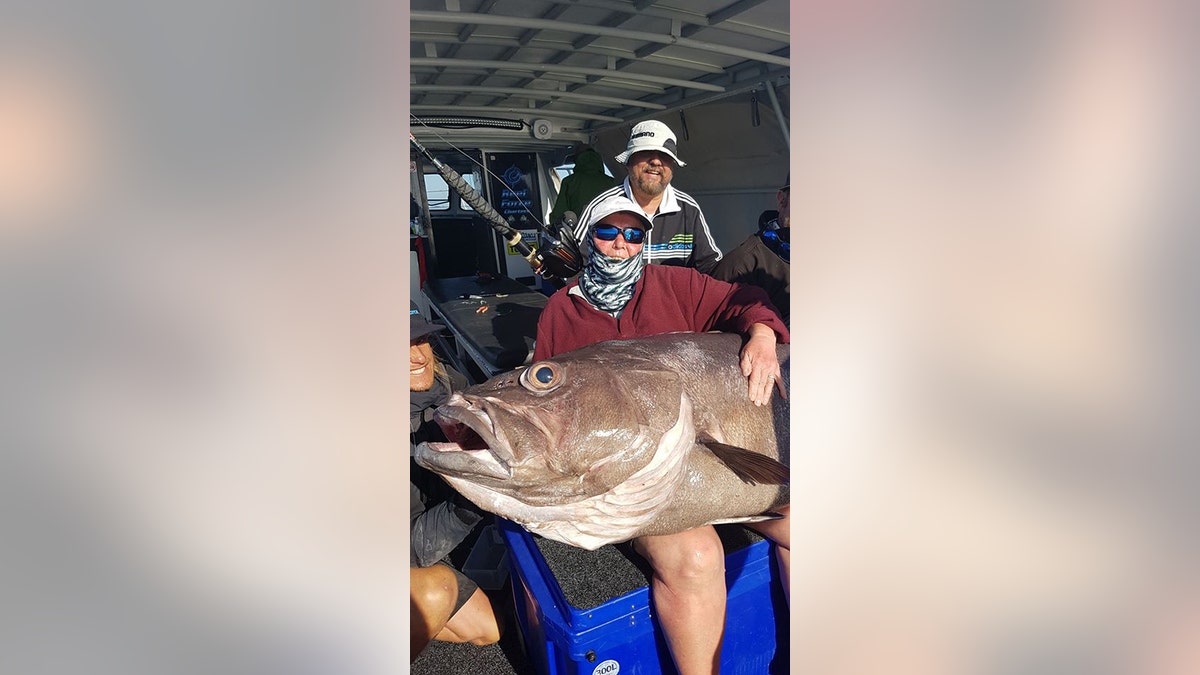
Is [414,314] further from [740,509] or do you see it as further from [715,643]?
[715,643]

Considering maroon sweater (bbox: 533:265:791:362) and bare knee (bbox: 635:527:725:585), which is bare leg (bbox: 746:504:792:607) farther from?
maroon sweater (bbox: 533:265:791:362)

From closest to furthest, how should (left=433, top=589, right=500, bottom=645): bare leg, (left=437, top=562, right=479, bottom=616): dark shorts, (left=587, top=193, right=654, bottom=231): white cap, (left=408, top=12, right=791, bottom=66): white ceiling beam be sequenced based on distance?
(left=408, top=12, right=791, bottom=66): white ceiling beam < (left=587, top=193, right=654, bottom=231): white cap < (left=437, top=562, right=479, bottom=616): dark shorts < (left=433, top=589, right=500, bottom=645): bare leg

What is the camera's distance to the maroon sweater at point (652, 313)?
4.10ft

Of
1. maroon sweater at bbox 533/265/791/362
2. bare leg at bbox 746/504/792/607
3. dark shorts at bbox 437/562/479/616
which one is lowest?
dark shorts at bbox 437/562/479/616

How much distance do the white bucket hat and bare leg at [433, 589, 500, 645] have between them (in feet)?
5.04

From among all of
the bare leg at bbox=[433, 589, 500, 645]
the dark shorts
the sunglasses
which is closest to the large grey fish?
the sunglasses

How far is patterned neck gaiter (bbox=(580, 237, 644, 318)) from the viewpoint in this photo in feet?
3.97

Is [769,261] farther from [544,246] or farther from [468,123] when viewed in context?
[468,123]

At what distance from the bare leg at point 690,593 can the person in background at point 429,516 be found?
46cm
